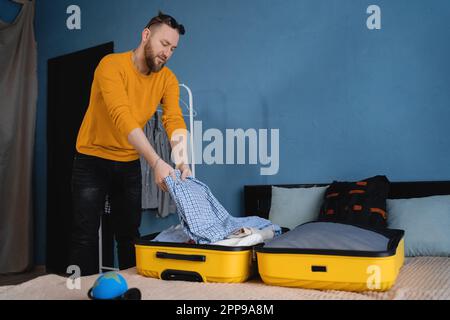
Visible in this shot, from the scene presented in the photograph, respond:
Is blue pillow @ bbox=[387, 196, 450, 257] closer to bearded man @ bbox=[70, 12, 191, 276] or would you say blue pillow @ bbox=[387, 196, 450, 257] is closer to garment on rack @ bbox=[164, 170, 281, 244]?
garment on rack @ bbox=[164, 170, 281, 244]

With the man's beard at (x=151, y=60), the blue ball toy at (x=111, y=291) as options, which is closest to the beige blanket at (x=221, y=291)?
the blue ball toy at (x=111, y=291)

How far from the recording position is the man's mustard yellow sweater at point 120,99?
189cm

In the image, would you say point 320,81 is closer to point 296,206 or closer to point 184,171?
point 296,206

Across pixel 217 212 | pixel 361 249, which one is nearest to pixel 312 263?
pixel 361 249

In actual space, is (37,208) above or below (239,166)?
below

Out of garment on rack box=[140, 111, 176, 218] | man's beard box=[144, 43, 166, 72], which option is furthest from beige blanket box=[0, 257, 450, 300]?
garment on rack box=[140, 111, 176, 218]

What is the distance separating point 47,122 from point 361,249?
11.2ft

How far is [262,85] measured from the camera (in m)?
3.16

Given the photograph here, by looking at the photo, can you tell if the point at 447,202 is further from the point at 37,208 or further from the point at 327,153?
the point at 37,208

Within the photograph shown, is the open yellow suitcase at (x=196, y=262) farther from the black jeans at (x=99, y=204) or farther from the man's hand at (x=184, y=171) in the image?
the black jeans at (x=99, y=204)

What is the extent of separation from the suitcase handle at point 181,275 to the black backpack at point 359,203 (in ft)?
3.34

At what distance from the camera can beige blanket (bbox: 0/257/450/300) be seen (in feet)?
4.12

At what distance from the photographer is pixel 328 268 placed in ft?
4.30

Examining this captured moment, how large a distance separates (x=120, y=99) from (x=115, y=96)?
0.03m
